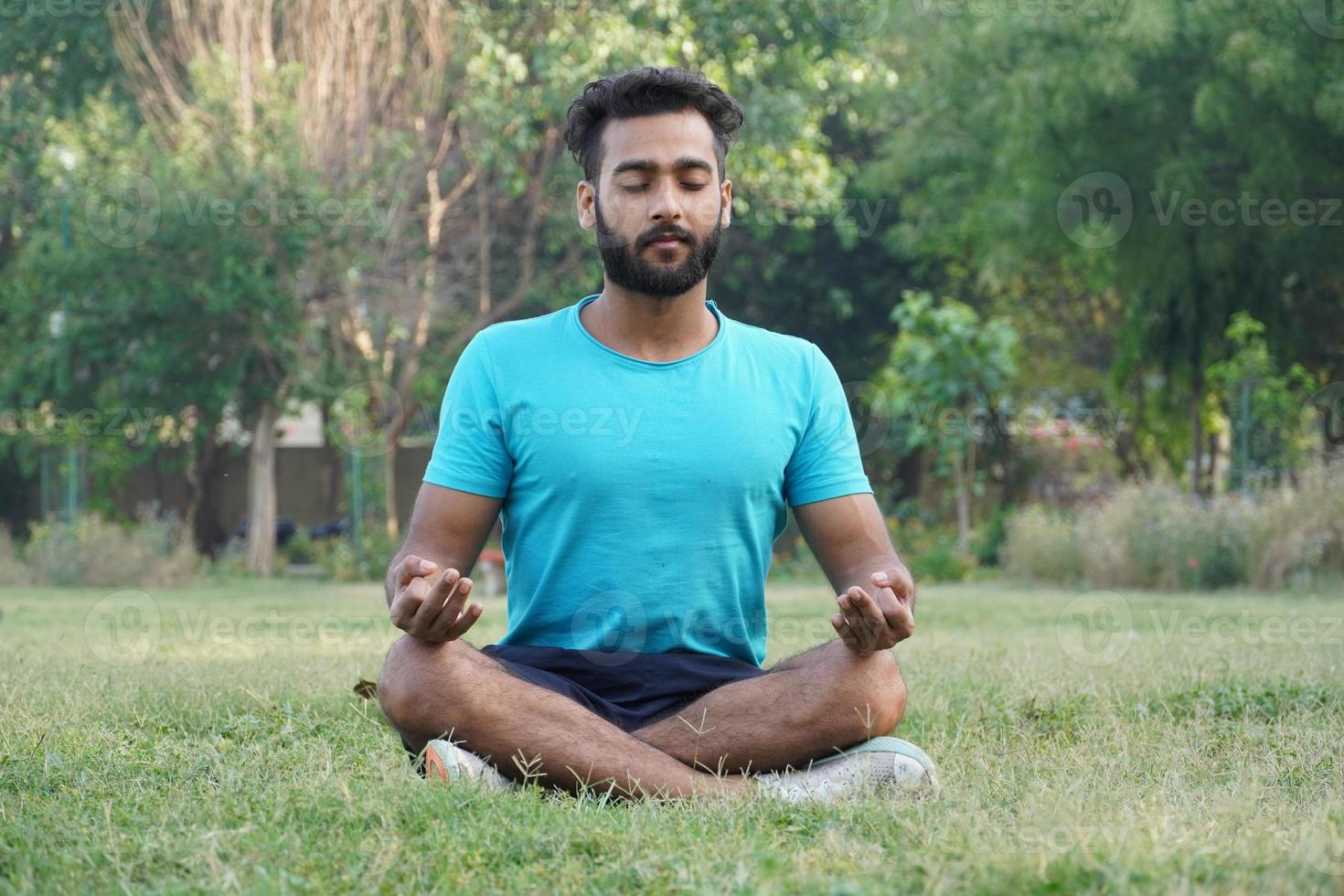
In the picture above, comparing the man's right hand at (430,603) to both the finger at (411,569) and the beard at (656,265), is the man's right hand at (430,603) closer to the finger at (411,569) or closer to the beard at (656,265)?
the finger at (411,569)

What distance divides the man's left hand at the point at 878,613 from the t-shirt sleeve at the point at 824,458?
45 cm

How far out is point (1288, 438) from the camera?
14.8 m

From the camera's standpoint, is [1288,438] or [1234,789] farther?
[1288,438]

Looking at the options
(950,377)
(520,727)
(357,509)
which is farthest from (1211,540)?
(520,727)

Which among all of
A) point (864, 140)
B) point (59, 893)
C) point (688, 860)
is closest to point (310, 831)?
point (59, 893)

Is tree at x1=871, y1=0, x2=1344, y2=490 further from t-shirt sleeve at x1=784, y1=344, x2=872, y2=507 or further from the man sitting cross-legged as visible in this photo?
the man sitting cross-legged

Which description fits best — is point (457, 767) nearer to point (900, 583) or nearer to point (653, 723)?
point (653, 723)

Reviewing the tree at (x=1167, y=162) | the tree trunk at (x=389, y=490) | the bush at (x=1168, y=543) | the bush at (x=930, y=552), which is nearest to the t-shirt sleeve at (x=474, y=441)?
the bush at (x=1168, y=543)

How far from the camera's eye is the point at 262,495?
1716 centimetres

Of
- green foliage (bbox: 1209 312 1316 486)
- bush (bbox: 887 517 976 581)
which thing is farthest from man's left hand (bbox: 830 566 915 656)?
green foliage (bbox: 1209 312 1316 486)

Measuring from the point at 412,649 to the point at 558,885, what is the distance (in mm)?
958

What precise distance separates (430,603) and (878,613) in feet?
3.13

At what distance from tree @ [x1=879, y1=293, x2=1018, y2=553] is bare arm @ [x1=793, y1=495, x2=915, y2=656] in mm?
12472

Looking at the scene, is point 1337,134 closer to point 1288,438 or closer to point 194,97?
point 1288,438
